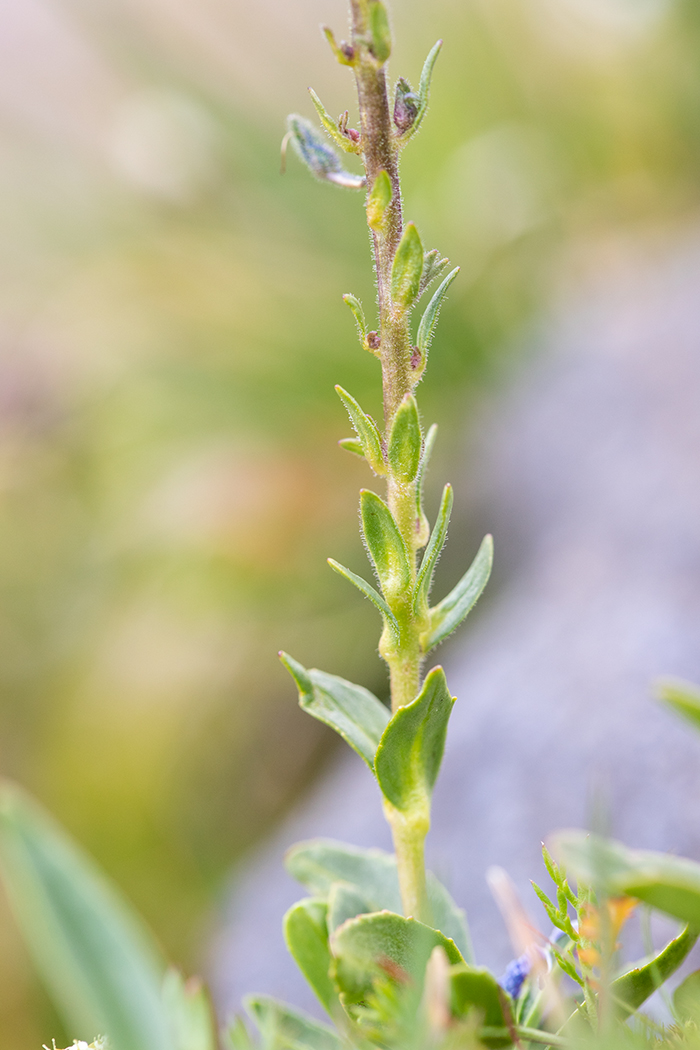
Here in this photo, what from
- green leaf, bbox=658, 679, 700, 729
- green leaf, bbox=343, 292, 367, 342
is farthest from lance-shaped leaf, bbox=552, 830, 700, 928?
green leaf, bbox=343, 292, 367, 342

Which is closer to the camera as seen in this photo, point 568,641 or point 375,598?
point 375,598

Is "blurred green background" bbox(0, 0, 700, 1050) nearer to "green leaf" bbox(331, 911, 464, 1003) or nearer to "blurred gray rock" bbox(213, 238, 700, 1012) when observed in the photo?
"blurred gray rock" bbox(213, 238, 700, 1012)

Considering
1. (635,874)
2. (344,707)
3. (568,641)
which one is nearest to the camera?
(635,874)

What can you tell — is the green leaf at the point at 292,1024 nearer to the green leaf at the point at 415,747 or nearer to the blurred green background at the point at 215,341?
the green leaf at the point at 415,747

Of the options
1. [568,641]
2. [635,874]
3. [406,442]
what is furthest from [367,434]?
[568,641]

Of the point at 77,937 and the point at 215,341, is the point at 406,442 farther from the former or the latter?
the point at 215,341

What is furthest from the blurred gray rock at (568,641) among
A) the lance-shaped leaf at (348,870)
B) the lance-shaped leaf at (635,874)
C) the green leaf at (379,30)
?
the green leaf at (379,30)

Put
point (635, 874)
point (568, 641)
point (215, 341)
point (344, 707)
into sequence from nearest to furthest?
point (635, 874), point (344, 707), point (568, 641), point (215, 341)
